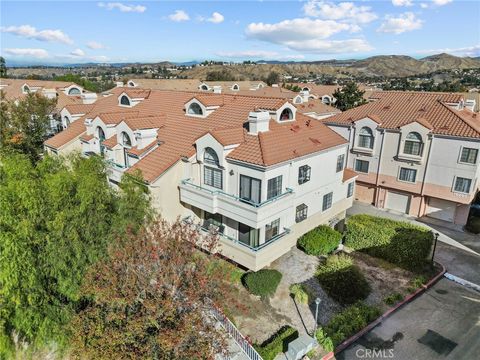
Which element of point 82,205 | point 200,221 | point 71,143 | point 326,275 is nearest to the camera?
point 82,205

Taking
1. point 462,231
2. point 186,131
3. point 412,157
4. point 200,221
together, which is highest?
point 186,131

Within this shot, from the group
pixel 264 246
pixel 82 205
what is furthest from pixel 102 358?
pixel 264 246

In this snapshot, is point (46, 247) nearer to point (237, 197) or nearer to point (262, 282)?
point (237, 197)

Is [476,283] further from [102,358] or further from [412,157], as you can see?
[102,358]

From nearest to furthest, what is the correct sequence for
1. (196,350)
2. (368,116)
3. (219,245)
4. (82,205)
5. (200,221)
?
(196,350)
(82,205)
(219,245)
(200,221)
(368,116)

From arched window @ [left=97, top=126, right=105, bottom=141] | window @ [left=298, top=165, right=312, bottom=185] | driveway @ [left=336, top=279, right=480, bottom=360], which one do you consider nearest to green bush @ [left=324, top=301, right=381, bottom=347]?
driveway @ [left=336, top=279, right=480, bottom=360]

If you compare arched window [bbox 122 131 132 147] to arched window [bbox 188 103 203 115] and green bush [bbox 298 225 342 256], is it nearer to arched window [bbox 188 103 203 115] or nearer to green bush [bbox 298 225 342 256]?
arched window [bbox 188 103 203 115]
